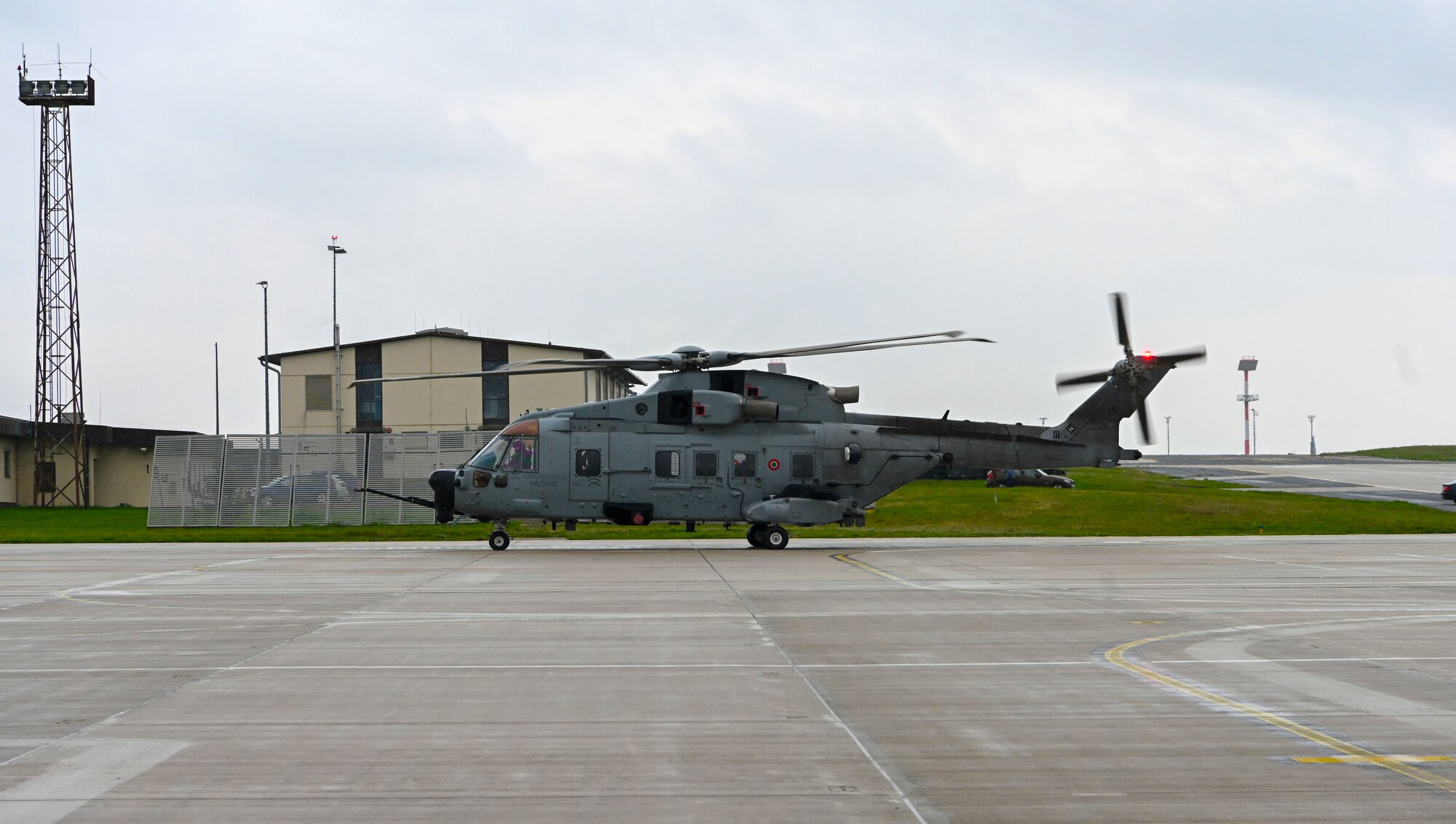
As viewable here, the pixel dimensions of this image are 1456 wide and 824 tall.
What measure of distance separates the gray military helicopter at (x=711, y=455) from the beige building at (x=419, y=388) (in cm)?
3140

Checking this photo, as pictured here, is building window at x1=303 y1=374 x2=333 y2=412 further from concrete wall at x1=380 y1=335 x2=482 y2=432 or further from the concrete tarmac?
the concrete tarmac

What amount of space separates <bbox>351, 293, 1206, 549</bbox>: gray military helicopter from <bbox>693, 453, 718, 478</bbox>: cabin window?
1.4 inches

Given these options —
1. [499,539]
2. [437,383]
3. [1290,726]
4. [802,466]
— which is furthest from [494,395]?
[1290,726]

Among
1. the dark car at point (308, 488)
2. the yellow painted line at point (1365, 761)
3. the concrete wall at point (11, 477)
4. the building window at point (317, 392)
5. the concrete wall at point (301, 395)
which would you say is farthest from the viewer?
the building window at point (317, 392)

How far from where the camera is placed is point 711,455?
27062mm

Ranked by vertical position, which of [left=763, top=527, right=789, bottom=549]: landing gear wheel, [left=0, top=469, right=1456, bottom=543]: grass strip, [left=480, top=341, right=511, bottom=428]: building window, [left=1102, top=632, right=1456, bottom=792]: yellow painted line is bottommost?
[left=0, top=469, right=1456, bottom=543]: grass strip

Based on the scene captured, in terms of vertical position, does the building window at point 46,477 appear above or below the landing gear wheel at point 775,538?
above

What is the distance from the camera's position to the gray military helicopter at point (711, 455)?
2689 centimetres

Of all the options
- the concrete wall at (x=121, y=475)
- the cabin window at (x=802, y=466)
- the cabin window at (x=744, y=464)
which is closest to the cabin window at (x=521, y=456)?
the cabin window at (x=744, y=464)

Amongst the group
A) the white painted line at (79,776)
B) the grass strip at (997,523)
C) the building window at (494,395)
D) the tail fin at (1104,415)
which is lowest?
the grass strip at (997,523)

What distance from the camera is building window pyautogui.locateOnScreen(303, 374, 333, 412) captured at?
60.4 m

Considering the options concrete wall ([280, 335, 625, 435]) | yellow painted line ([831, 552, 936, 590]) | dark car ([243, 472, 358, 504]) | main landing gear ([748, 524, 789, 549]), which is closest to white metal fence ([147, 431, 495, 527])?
dark car ([243, 472, 358, 504])

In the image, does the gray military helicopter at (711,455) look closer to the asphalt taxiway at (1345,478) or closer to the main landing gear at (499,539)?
the main landing gear at (499,539)

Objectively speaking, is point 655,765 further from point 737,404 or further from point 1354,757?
point 737,404
